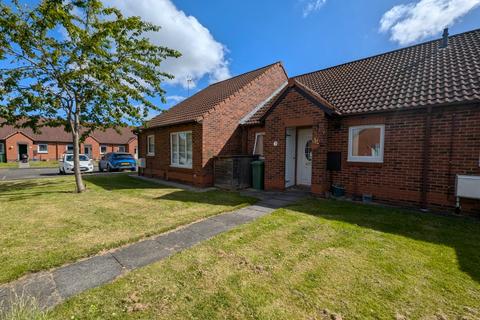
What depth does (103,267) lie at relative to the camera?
3.57 meters

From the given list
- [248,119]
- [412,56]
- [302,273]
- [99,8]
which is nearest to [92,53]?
[99,8]

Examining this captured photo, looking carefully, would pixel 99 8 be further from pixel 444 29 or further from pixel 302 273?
pixel 444 29

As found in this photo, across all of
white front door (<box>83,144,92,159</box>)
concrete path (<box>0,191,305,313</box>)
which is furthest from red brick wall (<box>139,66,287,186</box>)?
white front door (<box>83,144,92,159</box>)

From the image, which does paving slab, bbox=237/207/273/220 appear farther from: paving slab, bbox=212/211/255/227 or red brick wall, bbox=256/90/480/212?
red brick wall, bbox=256/90/480/212

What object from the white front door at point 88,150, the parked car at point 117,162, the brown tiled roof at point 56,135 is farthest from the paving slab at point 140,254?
the white front door at point 88,150

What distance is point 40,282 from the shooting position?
3156 millimetres

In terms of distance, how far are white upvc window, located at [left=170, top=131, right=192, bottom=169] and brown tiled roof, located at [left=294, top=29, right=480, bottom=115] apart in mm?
6927

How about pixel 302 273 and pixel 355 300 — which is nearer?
pixel 355 300

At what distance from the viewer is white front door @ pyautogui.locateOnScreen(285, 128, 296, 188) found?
9.39 metres

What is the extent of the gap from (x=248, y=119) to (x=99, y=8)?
775 cm

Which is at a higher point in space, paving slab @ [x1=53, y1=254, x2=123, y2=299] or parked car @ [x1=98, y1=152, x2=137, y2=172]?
parked car @ [x1=98, y1=152, x2=137, y2=172]

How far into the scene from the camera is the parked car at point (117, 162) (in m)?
20.3

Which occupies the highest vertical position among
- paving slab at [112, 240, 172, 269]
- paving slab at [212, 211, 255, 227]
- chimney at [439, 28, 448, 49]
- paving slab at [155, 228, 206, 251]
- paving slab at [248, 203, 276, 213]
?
chimney at [439, 28, 448, 49]

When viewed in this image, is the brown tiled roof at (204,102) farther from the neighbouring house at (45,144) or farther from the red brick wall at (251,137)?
the neighbouring house at (45,144)
